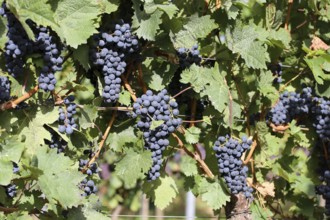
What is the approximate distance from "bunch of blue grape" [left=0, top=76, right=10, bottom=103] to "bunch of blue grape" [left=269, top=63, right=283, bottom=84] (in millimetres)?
1482

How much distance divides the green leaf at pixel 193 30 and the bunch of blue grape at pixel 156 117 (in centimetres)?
23

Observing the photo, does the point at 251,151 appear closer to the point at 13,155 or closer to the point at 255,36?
the point at 255,36

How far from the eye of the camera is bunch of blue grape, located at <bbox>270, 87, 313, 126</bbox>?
3.41 meters

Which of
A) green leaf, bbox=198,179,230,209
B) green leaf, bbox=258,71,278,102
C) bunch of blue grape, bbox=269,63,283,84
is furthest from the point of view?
bunch of blue grape, bbox=269,63,283,84

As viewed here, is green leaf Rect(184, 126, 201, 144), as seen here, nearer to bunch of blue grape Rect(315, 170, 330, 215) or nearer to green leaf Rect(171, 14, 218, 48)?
green leaf Rect(171, 14, 218, 48)

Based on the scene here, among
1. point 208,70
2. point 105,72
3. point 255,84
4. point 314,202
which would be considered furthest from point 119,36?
point 314,202

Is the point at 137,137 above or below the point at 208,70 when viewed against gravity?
below

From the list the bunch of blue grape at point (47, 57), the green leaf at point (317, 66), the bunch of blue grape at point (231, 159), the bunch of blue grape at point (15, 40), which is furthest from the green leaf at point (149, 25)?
the green leaf at point (317, 66)

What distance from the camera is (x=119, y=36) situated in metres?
2.63

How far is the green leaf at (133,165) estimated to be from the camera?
2.72 metres

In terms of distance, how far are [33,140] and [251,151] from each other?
1.20 meters

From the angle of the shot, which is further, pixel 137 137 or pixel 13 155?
pixel 137 137

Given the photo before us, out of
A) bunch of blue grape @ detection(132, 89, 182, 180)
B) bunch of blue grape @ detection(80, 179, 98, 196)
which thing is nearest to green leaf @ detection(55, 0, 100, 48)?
bunch of blue grape @ detection(132, 89, 182, 180)

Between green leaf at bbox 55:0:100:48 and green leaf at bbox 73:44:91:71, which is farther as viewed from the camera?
green leaf at bbox 73:44:91:71
